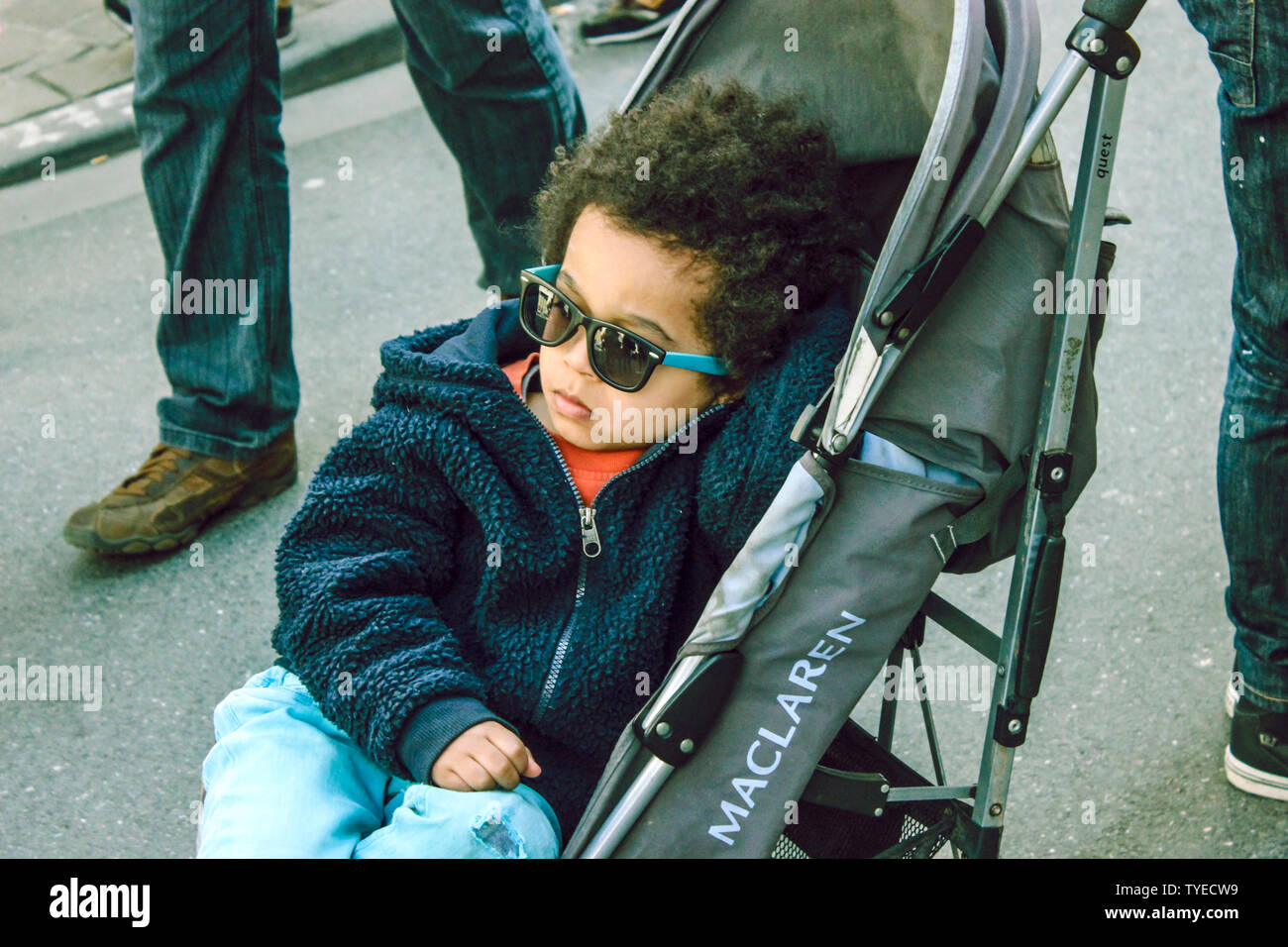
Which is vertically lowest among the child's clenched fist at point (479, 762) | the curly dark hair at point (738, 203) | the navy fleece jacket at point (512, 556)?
the child's clenched fist at point (479, 762)

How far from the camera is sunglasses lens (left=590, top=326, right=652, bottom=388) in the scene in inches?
75.0

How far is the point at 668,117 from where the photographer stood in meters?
2.00

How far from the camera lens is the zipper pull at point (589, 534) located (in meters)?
1.94

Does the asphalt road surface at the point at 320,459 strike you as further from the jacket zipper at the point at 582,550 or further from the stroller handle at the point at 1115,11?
the stroller handle at the point at 1115,11

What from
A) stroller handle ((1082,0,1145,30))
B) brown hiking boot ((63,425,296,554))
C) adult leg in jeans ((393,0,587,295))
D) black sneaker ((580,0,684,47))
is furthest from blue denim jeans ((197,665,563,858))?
black sneaker ((580,0,684,47))

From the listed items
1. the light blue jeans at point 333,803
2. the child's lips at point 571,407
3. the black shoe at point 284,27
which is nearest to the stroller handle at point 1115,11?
the light blue jeans at point 333,803

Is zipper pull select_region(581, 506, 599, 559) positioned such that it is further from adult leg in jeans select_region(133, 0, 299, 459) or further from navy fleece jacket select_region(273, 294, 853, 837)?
adult leg in jeans select_region(133, 0, 299, 459)

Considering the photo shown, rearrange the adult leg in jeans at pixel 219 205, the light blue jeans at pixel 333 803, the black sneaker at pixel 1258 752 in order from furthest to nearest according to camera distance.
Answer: the adult leg in jeans at pixel 219 205 < the black sneaker at pixel 1258 752 < the light blue jeans at pixel 333 803

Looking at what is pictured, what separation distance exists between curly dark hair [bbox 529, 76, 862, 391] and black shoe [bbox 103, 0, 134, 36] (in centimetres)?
363

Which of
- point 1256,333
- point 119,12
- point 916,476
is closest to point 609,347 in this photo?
point 916,476

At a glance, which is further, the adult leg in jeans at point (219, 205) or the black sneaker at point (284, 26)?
the black sneaker at point (284, 26)
